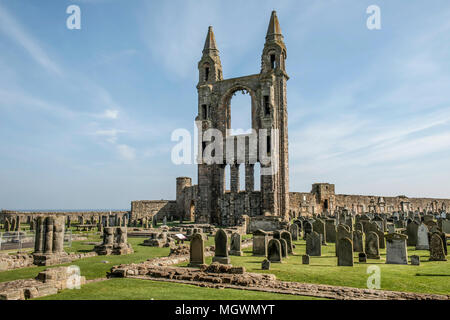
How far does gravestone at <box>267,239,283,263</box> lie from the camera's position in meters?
11.2

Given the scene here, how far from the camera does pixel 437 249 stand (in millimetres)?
10922

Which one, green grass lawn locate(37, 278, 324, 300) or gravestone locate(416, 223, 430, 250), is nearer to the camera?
green grass lawn locate(37, 278, 324, 300)

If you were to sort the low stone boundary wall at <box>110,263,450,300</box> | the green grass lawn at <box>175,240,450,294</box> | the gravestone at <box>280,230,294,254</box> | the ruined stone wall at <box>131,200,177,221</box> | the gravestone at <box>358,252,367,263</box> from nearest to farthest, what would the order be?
the low stone boundary wall at <box>110,263,450,300</box>, the green grass lawn at <box>175,240,450,294</box>, the gravestone at <box>358,252,367,263</box>, the gravestone at <box>280,230,294,254</box>, the ruined stone wall at <box>131,200,177,221</box>

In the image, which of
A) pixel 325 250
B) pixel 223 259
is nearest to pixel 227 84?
pixel 325 250

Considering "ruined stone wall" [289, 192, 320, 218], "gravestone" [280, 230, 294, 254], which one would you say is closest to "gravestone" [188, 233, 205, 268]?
"gravestone" [280, 230, 294, 254]

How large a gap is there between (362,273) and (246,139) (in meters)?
22.0

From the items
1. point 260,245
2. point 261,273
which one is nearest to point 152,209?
point 260,245

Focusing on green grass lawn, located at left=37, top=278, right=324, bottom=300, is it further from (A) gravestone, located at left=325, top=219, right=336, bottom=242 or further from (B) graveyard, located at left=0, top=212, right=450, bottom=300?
(A) gravestone, located at left=325, top=219, right=336, bottom=242

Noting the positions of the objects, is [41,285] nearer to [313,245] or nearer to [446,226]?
[313,245]

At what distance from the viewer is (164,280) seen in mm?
8133

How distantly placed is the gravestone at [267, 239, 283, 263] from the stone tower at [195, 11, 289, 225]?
1657 centimetres

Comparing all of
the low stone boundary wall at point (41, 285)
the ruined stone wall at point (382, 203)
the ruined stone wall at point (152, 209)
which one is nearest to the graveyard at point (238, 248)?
the low stone boundary wall at point (41, 285)
